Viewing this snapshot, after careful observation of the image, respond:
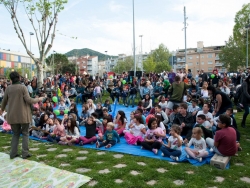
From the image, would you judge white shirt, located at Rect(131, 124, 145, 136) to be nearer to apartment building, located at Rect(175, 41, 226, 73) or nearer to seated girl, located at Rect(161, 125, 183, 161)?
seated girl, located at Rect(161, 125, 183, 161)

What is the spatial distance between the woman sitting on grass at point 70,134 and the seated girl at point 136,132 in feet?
4.86

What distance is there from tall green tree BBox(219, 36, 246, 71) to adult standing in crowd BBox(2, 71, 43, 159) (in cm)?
4431

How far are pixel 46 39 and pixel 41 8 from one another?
233 centimetres

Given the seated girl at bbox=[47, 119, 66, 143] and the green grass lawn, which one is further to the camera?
the seated girl at bbox=[47, 119, 66, 143]

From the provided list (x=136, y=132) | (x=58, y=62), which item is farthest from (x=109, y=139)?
(x=58, y=62)

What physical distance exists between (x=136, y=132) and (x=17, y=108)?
3.30 m

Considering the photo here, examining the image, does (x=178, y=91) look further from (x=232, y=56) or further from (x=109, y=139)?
(x=232, y=56)

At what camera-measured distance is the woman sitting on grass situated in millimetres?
6329

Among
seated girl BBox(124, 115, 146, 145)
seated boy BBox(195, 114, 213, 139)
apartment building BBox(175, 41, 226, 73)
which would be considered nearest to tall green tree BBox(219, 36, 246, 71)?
apartment building BBox(175, 41, 226, 73)

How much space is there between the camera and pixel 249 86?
7.22 metres

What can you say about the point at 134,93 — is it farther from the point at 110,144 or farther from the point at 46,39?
the point at 46,39

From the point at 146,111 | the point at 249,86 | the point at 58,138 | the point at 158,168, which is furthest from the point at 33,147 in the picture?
the point at 249,86

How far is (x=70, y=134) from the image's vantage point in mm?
6637

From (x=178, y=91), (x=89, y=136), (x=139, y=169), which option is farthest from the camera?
(x=178, y=91)
